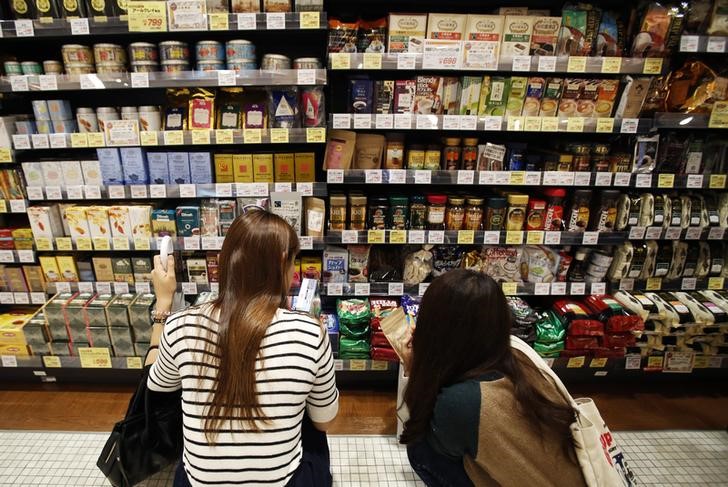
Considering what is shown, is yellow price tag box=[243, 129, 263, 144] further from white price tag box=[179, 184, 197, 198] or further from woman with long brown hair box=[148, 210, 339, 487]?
woman with long brown hair box=[148, 210, 339, 487]

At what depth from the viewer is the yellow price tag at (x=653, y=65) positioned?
2.25 m

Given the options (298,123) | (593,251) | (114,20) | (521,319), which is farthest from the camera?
(593,251)

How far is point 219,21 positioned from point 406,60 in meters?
0.98

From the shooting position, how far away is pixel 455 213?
2.51m

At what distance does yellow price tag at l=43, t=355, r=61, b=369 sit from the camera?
256 centimetres

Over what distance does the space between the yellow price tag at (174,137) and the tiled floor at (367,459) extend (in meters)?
1.70

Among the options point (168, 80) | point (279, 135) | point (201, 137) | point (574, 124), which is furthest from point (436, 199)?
point (168, 80)

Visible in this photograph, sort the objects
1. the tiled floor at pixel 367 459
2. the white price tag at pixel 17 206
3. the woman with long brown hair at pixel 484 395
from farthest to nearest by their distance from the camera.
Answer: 1. the white price tag at pixel 17 206
2. the tiled floor at pixel 367 459
3. the woman with long brown hair at pixel 484 395

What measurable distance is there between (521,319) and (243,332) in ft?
6.07

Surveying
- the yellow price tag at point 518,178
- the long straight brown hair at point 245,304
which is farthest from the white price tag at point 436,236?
the long straight brown hair at point 245,304

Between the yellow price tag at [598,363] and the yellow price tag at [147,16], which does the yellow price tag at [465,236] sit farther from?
the yellow price tag at [147,16]

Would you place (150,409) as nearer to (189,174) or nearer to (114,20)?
(189,174)

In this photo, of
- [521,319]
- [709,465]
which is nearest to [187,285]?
[521,319]

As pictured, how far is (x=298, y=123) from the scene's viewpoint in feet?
7.62
